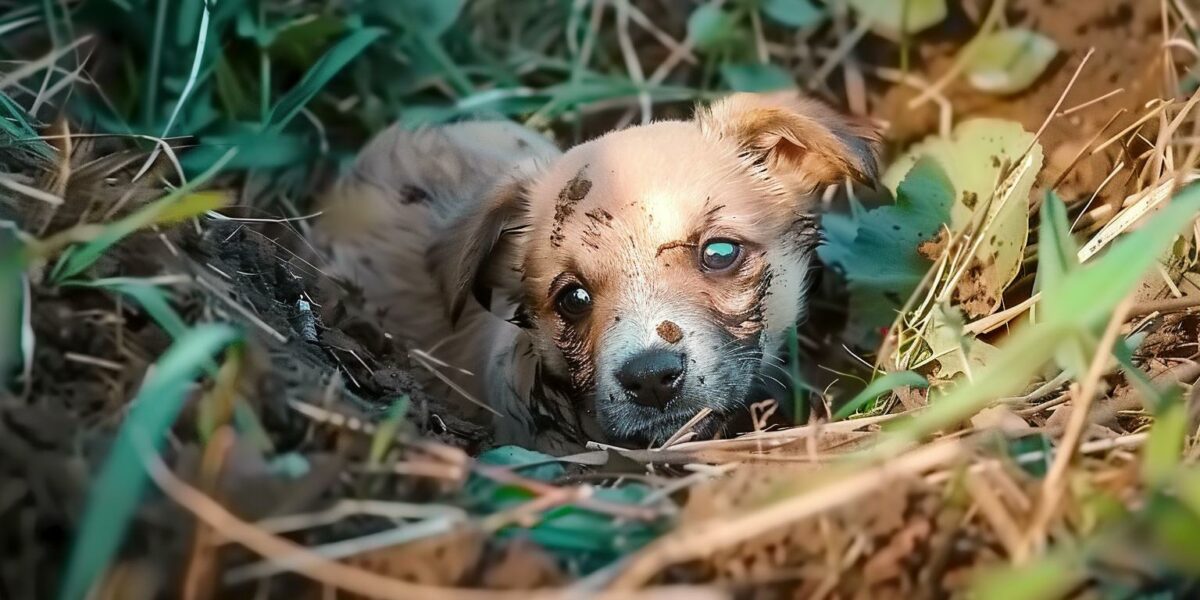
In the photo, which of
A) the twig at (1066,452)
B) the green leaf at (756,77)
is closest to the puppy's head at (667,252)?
the green leaf at (756,77)

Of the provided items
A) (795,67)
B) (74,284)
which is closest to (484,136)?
(795,67)

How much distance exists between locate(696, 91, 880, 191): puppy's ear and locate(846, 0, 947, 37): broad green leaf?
3.27ft

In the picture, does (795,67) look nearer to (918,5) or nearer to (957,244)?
(918,5)

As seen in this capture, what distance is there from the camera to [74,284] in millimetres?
1704

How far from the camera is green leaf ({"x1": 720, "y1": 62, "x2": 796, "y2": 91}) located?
137 inches

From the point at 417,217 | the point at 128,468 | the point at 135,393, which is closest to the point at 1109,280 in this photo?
the point at 128,468

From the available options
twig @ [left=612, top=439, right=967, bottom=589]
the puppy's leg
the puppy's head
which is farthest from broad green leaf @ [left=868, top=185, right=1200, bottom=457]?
the puppy's leg

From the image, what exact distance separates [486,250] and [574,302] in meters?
0.32

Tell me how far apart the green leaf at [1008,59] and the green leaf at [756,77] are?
2.01 feet

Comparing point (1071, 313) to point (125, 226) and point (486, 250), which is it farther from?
point (486, 250)

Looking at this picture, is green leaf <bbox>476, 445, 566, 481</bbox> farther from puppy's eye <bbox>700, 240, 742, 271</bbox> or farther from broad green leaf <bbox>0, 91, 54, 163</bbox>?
broad green leaf <bbox>0, 91, 54, 163</bbox>

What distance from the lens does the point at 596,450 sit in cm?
220

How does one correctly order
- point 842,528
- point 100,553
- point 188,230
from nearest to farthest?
point 100,553, point 842,528, point 188,230

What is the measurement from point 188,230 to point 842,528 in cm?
138
